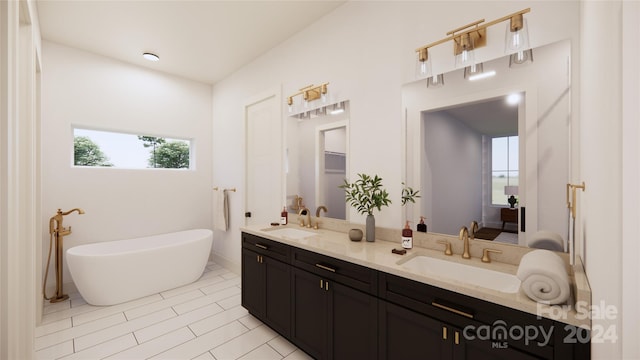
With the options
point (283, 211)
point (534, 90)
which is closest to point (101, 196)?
point (283, 211)

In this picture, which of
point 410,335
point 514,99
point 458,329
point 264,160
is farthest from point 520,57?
point 264,160

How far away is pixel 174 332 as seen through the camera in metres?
2.35

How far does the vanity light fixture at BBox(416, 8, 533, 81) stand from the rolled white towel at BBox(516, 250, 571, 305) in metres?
1.15

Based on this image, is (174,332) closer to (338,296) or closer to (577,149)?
(338,296)

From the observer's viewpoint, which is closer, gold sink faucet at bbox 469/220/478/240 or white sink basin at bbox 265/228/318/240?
gold sink faucet at bbox 469/220/478/240

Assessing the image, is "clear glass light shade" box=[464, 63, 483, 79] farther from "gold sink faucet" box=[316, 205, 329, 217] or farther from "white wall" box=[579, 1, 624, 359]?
"gold sink faucet" box=[316, 205, 329, 217]

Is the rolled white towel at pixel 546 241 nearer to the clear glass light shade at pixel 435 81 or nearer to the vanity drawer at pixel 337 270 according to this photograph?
the vanity drawer at pixel 337 270

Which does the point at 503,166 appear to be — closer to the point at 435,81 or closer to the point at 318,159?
the point at 435,81

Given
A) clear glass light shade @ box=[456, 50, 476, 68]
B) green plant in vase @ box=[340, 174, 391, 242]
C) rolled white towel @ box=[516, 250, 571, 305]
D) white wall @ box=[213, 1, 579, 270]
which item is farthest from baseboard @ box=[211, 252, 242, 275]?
clear glass light shade @ box=[456, 50, 476, 68]

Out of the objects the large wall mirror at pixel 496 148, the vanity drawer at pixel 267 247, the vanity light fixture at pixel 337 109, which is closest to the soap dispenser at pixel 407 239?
the large wall mirror at pixel 496 148

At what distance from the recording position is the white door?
3139 mm

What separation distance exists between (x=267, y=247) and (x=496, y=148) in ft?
6.27

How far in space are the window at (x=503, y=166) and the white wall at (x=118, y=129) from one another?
4.09m

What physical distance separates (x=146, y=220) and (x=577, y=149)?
4.62m
